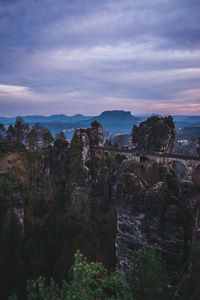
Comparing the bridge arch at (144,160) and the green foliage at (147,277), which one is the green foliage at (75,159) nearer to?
the bridge arch at (144,160)

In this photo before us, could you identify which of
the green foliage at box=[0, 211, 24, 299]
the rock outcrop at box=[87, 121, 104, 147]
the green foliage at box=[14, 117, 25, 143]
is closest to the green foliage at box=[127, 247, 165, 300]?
the green foliage at box=[0, 211, 24, 299]

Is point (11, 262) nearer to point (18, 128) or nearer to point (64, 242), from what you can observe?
point (64, 242)

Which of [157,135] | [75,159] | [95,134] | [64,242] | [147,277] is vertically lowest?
[64,242]

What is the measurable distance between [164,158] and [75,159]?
22006 millimetres

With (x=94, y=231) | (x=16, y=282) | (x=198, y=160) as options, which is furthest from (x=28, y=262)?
(x=198, y=160)

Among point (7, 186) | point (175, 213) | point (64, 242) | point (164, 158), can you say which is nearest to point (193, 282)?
point (175, 213)

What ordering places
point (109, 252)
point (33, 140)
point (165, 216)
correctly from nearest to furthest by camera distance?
1. point (165, 216)
2. point (109, 252)
3. point (33, 140)

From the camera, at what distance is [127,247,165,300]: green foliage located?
9.19 meters

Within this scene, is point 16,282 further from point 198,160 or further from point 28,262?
point 198,160

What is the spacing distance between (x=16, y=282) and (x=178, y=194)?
24.6 m

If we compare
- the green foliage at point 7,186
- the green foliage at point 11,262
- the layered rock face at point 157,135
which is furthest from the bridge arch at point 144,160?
the green foliage at point 11,262

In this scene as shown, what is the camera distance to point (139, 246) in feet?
51.4

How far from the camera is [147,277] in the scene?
9328 mm

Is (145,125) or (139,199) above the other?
(145,125)
